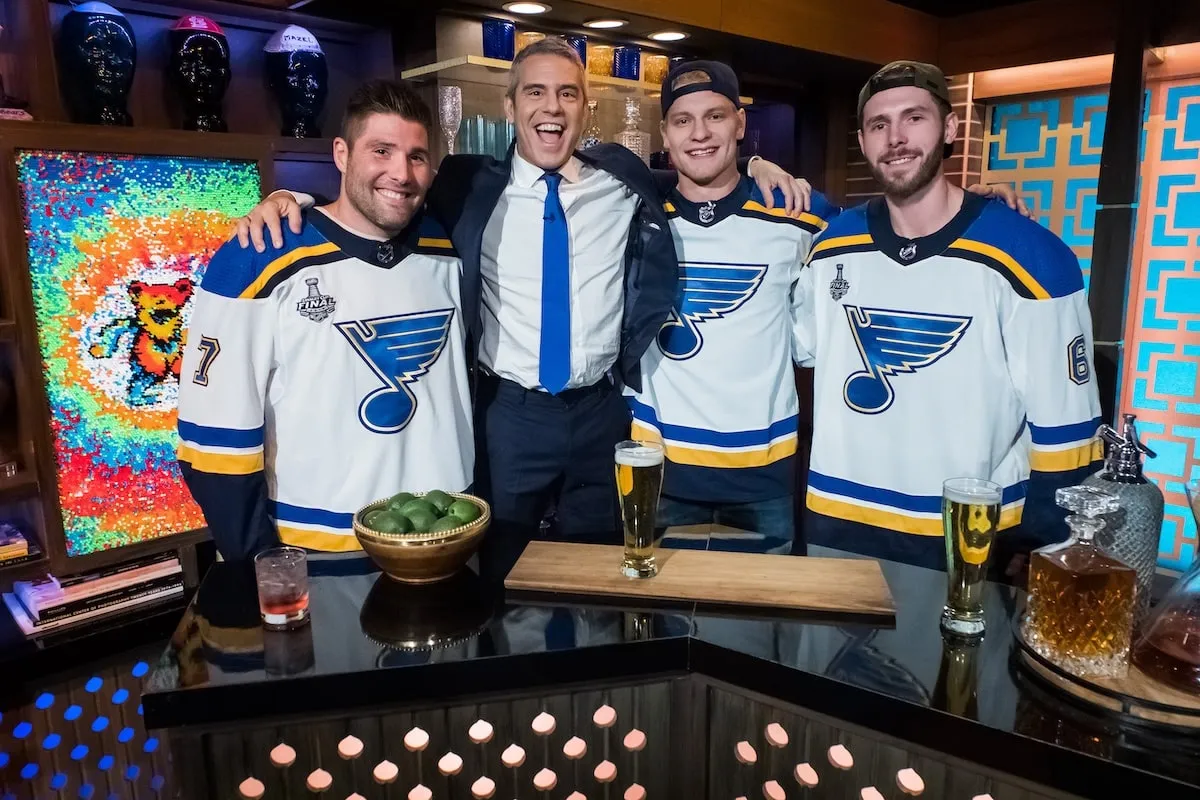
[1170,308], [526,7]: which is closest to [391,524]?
[526,7]

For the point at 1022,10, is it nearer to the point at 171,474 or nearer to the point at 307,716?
the point at 171,474

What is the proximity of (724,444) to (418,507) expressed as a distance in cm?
113

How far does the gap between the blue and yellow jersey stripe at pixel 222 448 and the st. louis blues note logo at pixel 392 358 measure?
0.23m

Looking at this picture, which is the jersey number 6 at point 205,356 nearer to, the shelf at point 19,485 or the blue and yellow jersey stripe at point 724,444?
the shelf at point 19,485

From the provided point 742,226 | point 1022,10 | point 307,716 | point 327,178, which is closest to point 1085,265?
point 1022,10

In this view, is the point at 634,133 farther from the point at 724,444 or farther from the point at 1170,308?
the point at 1170,308

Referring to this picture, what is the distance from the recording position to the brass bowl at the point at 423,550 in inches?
47.9

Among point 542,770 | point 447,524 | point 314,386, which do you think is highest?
point 314,386

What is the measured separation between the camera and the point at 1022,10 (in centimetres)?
401

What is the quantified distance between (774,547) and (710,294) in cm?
96

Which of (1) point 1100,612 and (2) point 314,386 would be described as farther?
(2) point 314,386

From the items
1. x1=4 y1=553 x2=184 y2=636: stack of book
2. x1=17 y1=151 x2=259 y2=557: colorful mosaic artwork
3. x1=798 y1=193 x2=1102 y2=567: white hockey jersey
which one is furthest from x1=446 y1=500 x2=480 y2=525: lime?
x1=4 y1=553 x2=184 y2=636: stack of book

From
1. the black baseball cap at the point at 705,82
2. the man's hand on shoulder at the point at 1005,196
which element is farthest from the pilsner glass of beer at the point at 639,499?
the black baseball cap at the point at 705,82

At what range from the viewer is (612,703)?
1.12m
